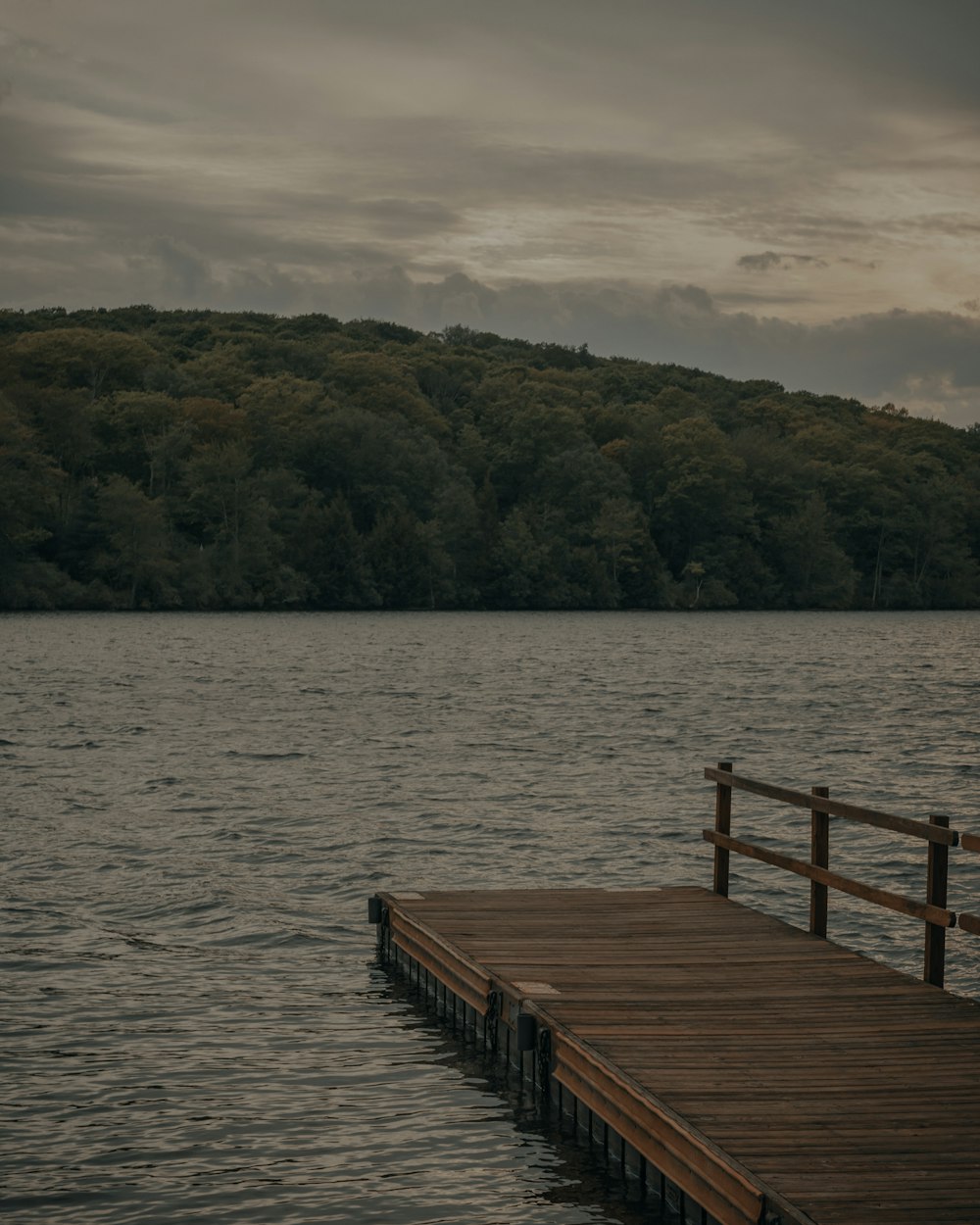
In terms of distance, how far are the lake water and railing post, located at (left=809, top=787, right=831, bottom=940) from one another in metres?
2.37

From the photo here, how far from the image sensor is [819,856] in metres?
12.3

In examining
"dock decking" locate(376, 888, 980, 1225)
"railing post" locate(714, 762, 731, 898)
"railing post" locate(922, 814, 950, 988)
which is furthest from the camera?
"railing post" locate(714, 762, 731, 898)

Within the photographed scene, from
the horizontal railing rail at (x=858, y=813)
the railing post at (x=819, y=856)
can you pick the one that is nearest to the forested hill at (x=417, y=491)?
the horizontal railing rail at (x=858, y=813)

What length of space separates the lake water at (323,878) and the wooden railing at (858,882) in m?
2.29

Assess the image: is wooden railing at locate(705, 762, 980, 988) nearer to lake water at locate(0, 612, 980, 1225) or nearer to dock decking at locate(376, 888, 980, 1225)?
dock decking at locate(376, 888, 980, 1225)

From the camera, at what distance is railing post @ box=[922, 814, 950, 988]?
1036cm

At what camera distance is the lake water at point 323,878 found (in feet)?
29.9

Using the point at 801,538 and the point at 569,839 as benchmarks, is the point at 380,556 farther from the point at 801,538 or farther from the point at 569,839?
the point at 569,839

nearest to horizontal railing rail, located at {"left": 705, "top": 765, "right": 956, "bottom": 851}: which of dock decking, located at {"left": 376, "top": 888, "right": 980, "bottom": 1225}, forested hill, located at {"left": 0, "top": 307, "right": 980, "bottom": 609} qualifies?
dock decking, located at {"left": 376, "top": 888, "right": 980, "bottom": 1225}

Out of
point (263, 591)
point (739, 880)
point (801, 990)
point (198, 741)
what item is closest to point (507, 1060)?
point (801, 990)

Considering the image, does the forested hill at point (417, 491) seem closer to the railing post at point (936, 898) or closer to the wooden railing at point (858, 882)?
the wooden railing at point (858, 882)

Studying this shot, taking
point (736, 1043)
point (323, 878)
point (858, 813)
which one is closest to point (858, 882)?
point (858, 813)

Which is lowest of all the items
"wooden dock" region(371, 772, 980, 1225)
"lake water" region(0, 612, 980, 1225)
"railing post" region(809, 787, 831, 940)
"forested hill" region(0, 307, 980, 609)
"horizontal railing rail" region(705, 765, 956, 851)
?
"lake water" region(0, 612, 980, 1225)

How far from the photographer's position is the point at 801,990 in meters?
10.7
